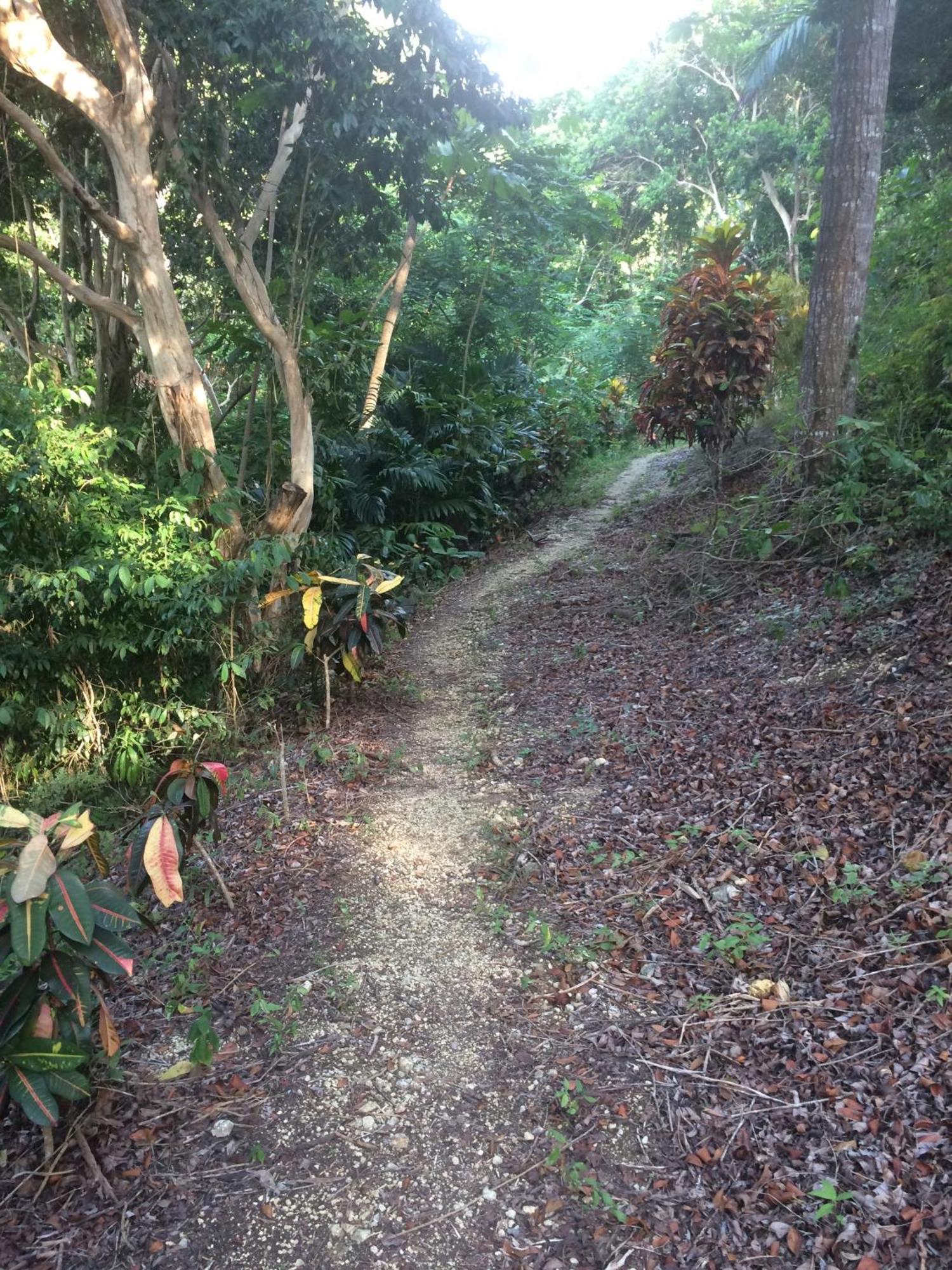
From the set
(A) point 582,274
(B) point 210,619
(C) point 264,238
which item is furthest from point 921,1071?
(A) point 582,274

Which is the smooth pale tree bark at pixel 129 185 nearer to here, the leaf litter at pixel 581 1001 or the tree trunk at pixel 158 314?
the tree trunk at pixel 158 314

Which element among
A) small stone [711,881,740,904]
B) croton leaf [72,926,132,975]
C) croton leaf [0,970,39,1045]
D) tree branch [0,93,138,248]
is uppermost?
tree branch [0,93,138,248]

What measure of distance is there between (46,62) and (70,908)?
5141mm

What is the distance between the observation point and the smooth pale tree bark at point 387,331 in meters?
10.1

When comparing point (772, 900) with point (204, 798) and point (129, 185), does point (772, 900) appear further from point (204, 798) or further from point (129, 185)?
point (129, 185)

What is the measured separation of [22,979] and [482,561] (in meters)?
8.38

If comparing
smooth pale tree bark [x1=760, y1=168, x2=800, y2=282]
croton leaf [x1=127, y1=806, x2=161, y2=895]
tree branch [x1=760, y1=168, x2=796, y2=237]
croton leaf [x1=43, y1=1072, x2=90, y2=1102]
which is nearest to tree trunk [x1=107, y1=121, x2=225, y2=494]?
croton leaf [x1=127, y1=806, x2=161, y2=895]

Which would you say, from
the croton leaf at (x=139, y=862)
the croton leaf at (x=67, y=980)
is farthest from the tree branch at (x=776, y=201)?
the croton leaf at (x=67, y=980)

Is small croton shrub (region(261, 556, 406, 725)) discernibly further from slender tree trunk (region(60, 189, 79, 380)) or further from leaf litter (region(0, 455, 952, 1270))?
slender tree trunk (region(60, 189, 79, 380))

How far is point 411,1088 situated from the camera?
273 centimetres

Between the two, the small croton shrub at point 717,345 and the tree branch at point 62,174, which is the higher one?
the tree branch at point 62,174

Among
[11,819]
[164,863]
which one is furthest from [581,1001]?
[11,819]

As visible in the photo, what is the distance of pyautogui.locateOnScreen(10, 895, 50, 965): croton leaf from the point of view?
7.00 ft

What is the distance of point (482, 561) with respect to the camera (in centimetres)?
1034
